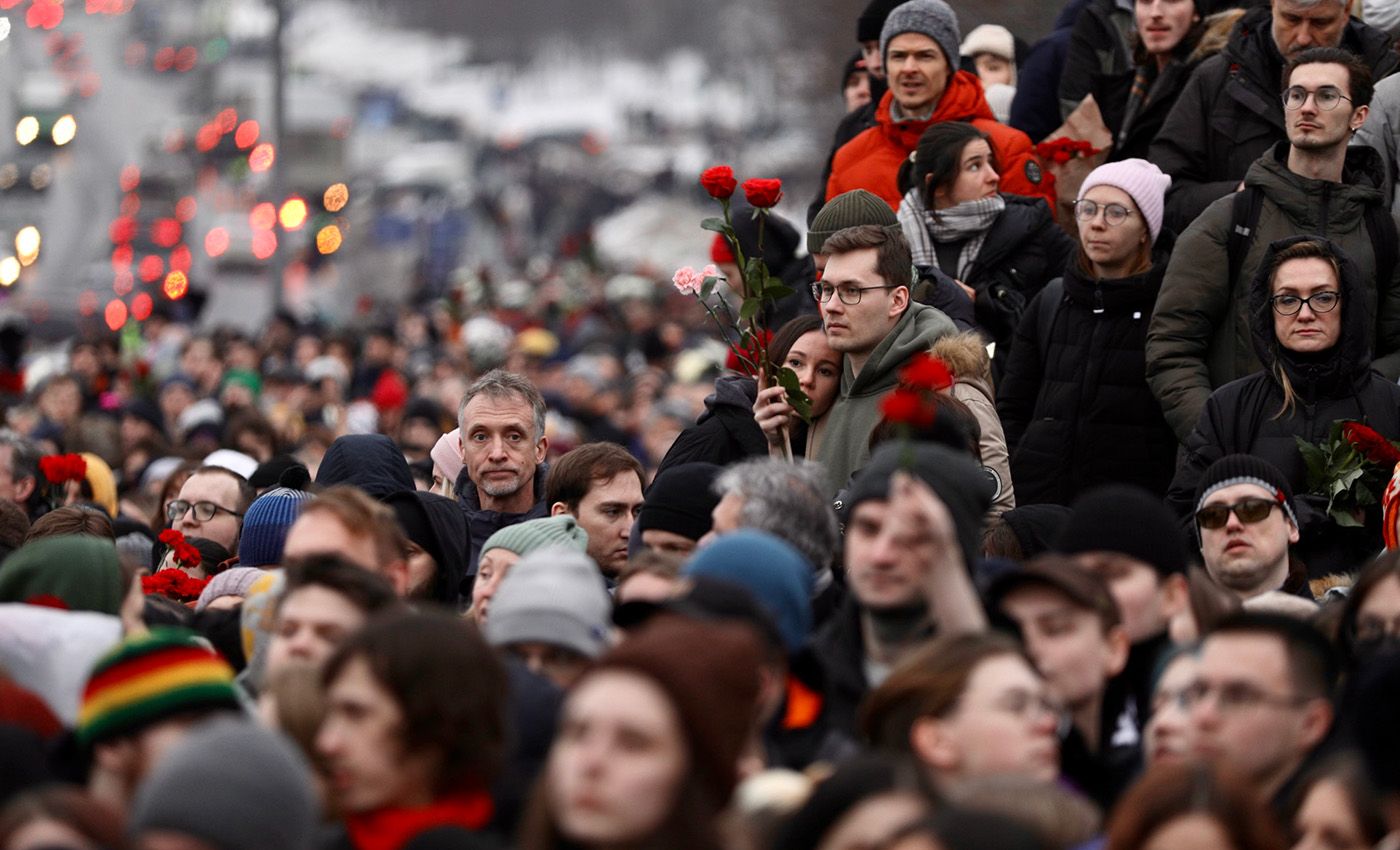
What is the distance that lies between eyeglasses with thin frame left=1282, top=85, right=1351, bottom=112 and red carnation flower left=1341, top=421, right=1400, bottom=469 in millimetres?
1437

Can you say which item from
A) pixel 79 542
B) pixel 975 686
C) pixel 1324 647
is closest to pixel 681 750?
pixel 975 686

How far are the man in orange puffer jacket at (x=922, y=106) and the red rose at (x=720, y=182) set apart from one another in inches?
92.0

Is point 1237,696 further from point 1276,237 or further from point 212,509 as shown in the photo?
point 212,509

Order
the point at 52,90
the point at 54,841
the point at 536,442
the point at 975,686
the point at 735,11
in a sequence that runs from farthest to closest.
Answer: the point at 735,11
the point at 52,90
the point at 536,442
the point at 975,686
the point at 54,841

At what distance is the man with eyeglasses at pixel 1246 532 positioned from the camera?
27.1ft

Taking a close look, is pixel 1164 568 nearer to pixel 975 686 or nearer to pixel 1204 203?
pixel 975 686

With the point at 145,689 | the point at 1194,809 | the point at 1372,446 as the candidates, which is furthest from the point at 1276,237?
the point at 145,689

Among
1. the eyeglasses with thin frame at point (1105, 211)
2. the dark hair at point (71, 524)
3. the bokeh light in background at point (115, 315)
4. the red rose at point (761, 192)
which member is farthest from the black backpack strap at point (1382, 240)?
the bokeh light in background at point (115, 315)

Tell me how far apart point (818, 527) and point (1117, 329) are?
322 cm

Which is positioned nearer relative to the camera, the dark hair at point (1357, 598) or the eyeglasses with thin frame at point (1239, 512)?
the dark hair at point (1357, 598)

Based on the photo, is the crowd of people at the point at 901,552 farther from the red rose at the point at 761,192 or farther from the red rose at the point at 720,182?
the red rose at the point at 720,182

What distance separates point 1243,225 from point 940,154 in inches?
51.8

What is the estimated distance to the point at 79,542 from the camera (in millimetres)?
7293

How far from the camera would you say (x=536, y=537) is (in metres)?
8.21
